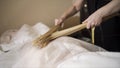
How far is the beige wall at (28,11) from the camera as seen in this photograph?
5.98 feet

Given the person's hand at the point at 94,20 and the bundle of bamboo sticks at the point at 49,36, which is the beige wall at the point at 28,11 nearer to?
the bundle of bamboo sticks at the point at 49,36

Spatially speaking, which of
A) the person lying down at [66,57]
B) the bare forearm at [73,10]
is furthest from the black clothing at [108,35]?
the person lying down at [66,57]

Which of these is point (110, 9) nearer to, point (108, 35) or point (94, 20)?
point (94, 20)

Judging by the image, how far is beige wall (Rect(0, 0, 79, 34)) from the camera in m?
1.82

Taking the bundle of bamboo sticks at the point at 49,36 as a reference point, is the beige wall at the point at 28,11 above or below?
above

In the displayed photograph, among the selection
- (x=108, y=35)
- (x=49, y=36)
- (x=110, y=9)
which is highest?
(x=110, y=9)

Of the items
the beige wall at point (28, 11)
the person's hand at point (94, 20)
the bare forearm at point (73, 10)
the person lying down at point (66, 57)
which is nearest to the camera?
the person lying down at point (66, 57)

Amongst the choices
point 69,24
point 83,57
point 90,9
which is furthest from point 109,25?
point 83,57

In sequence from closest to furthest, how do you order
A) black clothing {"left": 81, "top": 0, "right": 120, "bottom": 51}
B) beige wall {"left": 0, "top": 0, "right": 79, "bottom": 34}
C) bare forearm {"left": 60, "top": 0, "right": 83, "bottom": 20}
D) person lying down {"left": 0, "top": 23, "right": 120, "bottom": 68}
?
person lying down {"left": 0, "top": 23, "right": 120, "bottom": 68} < bare forearm {"left": 60, "top": 0, "right": 83, "bottom": 20} < black clothing {"left": 81, "top": 0, "right": 120, "bottom": 51} < beige wall {"left": 0, "top": 0, "right": 79, "bottom": 34}

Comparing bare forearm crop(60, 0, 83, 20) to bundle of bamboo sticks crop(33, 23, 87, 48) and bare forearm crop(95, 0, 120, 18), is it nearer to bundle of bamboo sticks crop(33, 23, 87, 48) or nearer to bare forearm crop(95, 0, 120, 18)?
bundle of bamboo sticks crop(33, 23, 87, 48)

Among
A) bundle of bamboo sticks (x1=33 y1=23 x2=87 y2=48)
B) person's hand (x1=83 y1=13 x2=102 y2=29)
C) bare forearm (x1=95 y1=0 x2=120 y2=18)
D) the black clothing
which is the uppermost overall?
bare forearm (x1=95 y1=0 x2=120 y2=18)

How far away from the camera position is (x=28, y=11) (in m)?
1.89

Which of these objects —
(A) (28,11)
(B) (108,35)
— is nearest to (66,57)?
(B) (108,35)

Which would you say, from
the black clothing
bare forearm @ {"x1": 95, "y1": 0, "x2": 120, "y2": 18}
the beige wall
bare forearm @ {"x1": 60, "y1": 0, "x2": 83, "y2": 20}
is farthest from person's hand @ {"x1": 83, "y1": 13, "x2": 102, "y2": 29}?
the beige wall
